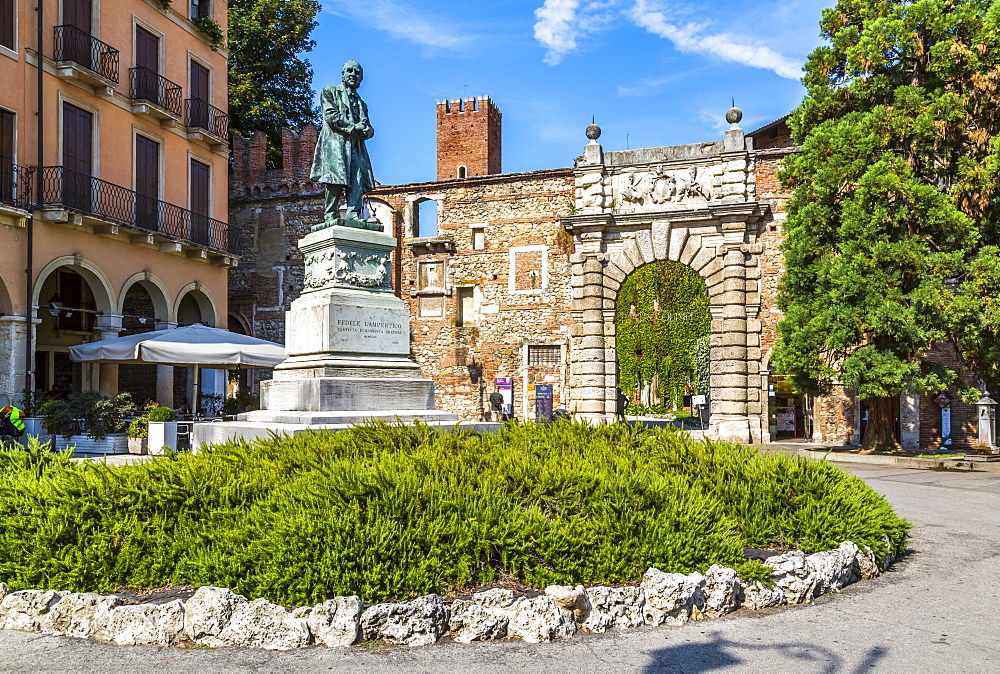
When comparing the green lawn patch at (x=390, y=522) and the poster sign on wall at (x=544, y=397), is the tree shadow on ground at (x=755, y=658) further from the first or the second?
the poster sign on wall at (x=544, y=397)

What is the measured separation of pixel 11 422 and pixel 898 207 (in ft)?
60.3

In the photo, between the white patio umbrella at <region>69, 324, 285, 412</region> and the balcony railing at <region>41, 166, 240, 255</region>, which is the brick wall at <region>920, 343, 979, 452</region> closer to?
the white patio umbrella at <region>69, 324, 285, 412</region>

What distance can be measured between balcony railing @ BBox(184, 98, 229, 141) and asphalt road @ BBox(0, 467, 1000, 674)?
70.4ft

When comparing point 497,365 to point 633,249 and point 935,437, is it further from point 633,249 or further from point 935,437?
point 935,437

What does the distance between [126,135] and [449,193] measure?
12041mm

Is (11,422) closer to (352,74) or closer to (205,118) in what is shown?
(352,74)

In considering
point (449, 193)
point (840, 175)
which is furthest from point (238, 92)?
point (840, 175)

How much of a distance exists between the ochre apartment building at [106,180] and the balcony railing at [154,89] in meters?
0.04

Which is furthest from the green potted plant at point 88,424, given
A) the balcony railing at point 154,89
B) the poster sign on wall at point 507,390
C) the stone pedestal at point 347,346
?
the poster sign on wall at point 507,390

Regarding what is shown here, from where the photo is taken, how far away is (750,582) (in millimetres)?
5312

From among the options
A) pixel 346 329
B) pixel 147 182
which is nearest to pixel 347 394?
pixel 346 329

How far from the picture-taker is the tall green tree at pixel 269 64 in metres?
31.0

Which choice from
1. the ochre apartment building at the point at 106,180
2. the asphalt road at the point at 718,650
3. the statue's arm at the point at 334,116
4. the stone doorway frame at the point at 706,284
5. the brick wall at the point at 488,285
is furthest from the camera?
the brick wall at the point at 488,285

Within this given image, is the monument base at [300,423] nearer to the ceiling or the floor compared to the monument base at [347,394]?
nearer to the floor
